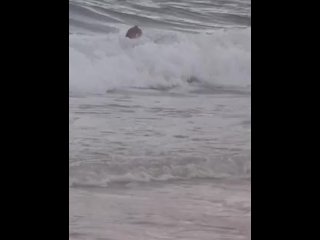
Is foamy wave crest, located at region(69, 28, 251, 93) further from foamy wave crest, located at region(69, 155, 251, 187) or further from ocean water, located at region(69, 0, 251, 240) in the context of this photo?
foamy wave crest, located at region(69, 155, 251, 187)

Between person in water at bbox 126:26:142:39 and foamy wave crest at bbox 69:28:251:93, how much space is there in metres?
0.02

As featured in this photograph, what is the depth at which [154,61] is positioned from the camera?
86.4 inches

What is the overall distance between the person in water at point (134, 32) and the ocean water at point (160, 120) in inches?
0.8

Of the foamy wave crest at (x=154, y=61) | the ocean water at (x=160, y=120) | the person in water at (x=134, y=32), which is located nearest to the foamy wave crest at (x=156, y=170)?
the ocean water at (x=160, y=120)

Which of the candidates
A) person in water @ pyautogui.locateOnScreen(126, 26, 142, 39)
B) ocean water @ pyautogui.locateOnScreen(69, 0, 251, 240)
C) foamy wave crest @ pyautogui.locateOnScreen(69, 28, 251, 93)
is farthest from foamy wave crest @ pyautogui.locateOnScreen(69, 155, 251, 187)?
person in water @ pyautogui.locateOnScreen(126, 26, 142, 39)

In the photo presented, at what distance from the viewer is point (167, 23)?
222 cm

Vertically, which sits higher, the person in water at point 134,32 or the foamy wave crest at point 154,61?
the person in water at point 134,32

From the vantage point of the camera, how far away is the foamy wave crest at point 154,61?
2191 millimetres

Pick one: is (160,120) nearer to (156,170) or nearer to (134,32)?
(156,170)

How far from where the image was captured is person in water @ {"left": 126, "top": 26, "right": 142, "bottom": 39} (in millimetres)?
2207

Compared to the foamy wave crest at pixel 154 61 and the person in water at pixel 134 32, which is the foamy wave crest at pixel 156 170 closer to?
the foamy wave crest at pixel 154 61
